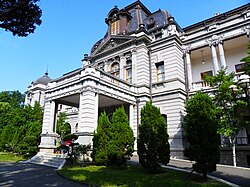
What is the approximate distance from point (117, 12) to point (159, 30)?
21.5 ft

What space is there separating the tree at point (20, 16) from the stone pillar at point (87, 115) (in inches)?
272

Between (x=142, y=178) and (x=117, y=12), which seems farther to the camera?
(x=117, y=12)

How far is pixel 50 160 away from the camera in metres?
14.5

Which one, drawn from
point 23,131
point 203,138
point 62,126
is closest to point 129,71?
point 62,126

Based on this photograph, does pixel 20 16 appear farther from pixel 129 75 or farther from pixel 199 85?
pixel 199 85

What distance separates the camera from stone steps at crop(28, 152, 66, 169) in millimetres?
13414

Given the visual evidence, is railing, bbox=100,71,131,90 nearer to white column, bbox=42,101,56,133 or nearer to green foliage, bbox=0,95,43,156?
white column, bbox=42,101,56,133

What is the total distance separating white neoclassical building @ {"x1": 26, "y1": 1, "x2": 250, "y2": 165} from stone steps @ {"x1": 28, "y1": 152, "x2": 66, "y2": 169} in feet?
3.15

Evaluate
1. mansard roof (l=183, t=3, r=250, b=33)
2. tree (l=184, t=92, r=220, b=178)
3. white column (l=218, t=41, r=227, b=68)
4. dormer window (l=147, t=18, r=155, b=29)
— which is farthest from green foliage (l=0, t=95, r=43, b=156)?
mansard roof (l=183, t=3, r=250, b=33)

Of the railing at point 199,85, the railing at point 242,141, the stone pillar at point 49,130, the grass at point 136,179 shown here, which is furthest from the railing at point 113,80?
the railing at point 242,141

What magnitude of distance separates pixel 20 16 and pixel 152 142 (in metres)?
7.68

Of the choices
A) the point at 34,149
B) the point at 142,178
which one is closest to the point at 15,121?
the point at 34,149

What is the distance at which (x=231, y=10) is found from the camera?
18641mm

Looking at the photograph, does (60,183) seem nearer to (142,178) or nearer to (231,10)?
(142,178)
